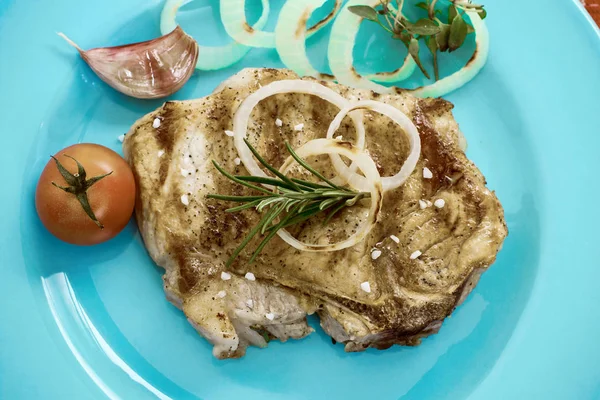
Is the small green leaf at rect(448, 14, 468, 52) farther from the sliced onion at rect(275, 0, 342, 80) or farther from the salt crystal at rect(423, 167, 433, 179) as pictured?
the salt crystal at rect(423, 167, 433, 179)

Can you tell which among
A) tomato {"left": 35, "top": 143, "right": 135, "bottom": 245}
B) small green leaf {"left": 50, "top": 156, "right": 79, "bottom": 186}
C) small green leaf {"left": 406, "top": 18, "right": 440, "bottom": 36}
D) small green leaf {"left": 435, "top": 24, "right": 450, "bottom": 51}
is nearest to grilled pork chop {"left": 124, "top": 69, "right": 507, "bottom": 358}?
tomato {"left": 35, "top": 143, "right": 135, "bottom": 245}

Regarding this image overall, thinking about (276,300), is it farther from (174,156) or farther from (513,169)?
(513,169)

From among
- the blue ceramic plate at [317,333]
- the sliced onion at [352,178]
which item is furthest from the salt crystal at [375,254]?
the blue ceramic plate at [317,333]

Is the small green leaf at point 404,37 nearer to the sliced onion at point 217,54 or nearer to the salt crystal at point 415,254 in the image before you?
the sliced onion at point 217,54

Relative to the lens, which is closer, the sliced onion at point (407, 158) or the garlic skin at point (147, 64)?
the sliced onion at point (407, 158)

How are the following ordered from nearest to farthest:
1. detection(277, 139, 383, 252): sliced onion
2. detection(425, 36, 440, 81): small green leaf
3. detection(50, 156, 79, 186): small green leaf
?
1. detection(50, 156, 79, 186): small green leaf
2. detection(277, 139, 383, 252): sliced onion
3. detection(425, 36, 440, 81): small green leaf
